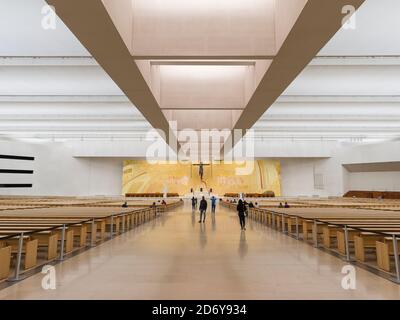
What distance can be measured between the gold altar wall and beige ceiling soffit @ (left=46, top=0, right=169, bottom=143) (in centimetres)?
2696

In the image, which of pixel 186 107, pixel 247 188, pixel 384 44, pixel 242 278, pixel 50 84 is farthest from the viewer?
pixel 247 188

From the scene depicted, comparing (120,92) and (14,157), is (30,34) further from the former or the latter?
(14,157)

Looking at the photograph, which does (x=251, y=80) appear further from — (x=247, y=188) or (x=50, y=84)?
(x=247, y=188)

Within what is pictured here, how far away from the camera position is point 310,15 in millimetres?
4551

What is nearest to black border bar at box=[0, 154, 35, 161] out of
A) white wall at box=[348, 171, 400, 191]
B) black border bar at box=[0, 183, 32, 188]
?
black border bar at box=[0, 183, 32, 188]

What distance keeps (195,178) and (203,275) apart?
105 ft

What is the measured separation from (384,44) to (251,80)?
4.17 meters

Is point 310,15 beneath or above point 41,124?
beneath

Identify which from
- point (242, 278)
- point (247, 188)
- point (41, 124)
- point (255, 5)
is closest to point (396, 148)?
point (247, 188)

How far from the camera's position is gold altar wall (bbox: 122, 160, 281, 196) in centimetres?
3462

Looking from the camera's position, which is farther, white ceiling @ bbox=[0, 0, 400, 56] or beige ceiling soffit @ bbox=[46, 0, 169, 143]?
white ceiling @ bbox=[0, 0, 400, 56]

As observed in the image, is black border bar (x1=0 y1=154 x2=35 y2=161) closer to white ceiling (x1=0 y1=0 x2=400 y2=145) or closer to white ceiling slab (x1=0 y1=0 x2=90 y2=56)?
white ceiling (x1=0 y1=0 x2=400 y2=145)

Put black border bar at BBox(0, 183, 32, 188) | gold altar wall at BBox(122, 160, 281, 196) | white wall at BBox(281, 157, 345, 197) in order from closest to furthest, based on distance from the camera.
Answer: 1. black border bar at BBox(0, 183, 32, 188)
2. white wall at BBox(281, 157, 345, 197)
3. gold altar wall at BBox(122, 160, 281, 196)

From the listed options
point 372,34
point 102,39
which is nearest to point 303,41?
point 372,34
